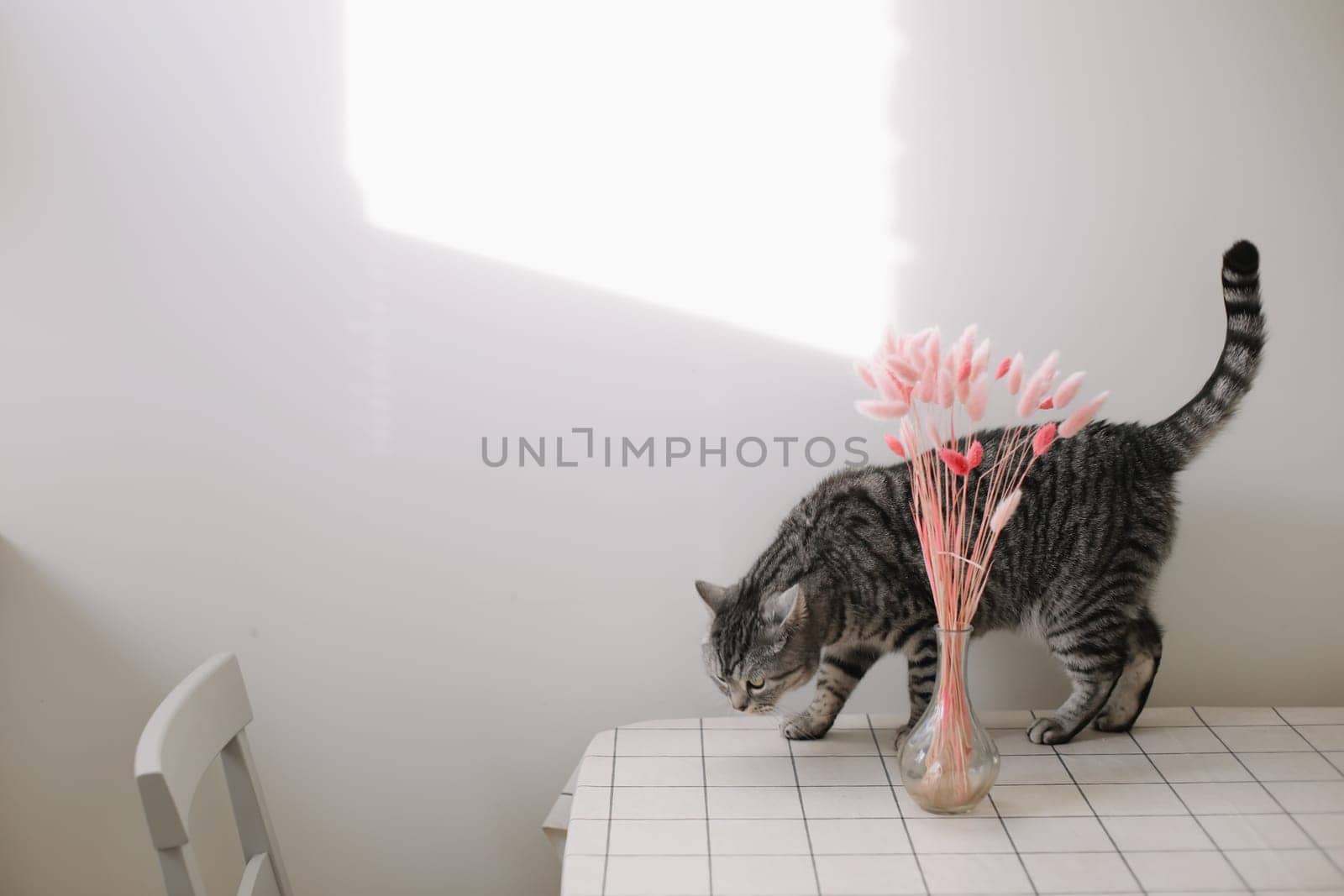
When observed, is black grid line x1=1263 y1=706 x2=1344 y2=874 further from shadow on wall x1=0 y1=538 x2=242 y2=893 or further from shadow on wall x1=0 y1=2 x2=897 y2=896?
shadow on wall x1=0 y1=538 x2=242 y2=893

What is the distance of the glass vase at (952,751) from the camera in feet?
4.69

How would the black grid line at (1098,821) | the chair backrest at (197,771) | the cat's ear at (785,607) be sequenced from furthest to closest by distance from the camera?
1. the cat's ear at (785,607)
2. the black grid line at (1098,821)
3. the chair backrest at (197,771)

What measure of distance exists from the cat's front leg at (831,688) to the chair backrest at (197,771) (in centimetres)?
78

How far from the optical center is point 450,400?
1.91m

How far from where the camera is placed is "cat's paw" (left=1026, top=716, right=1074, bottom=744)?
167cm

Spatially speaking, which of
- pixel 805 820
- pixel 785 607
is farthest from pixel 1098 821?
pixel 785 607

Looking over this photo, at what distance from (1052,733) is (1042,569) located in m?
0.25

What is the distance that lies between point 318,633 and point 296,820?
0.36 metres

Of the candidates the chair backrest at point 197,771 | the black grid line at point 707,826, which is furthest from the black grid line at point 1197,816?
the chair backrest at point 197,771

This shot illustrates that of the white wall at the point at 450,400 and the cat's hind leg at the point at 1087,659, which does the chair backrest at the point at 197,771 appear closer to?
the white wall at the point at 450,400

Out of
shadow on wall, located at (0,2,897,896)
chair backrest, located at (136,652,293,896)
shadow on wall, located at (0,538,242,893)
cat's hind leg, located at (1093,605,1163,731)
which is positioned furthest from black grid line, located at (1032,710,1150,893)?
shadow on wall, located at (0,538,242,893)

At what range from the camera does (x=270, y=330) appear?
188 cm

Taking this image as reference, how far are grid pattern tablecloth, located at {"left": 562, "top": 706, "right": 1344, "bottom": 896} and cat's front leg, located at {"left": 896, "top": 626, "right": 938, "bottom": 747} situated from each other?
81mm

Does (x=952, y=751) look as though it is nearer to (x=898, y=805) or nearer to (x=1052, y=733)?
(x=898, y=805)
